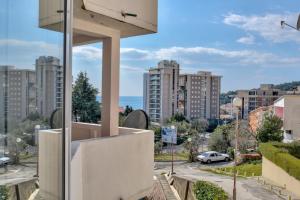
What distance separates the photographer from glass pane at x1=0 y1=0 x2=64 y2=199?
1.09 meters

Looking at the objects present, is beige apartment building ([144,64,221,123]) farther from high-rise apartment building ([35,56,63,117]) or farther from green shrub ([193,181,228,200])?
high-rise apartment building ([35,56,63,117])

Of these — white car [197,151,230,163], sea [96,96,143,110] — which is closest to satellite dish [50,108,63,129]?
sea [96,96,143,110]

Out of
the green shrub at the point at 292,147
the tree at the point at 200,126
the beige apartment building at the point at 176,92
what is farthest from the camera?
the beige apartment building at the point at 176,92

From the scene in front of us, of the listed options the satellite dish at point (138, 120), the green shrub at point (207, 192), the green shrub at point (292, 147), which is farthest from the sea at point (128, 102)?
the green shrub at point (292, 147)

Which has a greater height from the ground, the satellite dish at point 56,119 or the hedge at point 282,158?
the satellite dish at point 56,119

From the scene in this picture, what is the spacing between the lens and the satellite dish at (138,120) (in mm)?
3844

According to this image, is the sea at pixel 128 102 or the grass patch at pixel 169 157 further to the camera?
the grass patch at pixel 169 157

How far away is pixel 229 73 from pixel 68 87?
3094 cm

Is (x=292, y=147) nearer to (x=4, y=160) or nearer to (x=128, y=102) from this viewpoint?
(x=128, y=102)

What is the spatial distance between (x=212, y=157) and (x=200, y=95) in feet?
43.5

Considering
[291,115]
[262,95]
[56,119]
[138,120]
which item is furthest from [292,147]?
[262,95]

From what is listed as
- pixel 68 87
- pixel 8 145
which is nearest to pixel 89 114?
pixel 68 87

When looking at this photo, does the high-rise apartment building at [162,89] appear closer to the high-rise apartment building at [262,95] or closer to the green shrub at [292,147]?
the high-rise apartment building at [262,95]

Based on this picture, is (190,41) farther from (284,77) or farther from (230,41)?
(284,77)
